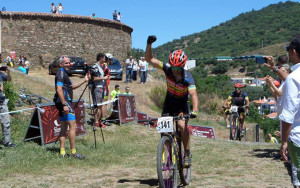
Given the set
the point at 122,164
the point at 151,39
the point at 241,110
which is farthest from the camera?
the point at 241,110

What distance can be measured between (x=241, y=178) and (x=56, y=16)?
35323 mm

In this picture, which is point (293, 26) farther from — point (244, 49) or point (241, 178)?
point (241, 178)

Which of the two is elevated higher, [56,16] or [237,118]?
[56,16]

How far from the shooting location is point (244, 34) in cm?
14950

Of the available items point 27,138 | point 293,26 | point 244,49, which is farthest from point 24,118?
point 293,26

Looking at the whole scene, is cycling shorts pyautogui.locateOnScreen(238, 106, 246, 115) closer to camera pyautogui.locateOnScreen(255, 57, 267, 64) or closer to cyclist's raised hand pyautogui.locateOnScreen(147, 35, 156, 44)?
cyclist's raised hand pyautogui.locateOnScreen(147, 35, 156, 44)

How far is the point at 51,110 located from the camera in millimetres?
9516

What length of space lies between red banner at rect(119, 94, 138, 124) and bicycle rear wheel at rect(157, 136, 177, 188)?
814 centimetres

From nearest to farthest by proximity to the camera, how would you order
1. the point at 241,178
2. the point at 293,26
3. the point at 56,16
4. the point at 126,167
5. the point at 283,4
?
the point at 241,178, the point at 126,167, the point at 56,16, the point at 293,26, the point at 283,4

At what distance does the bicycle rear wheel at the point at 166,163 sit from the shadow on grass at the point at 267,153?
3.99 meters

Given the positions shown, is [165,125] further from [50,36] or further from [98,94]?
[50,36]

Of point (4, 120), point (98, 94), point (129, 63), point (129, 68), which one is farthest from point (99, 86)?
point (129, 68)

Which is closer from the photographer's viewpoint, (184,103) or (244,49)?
(184,103)

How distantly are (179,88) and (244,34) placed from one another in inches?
5890
